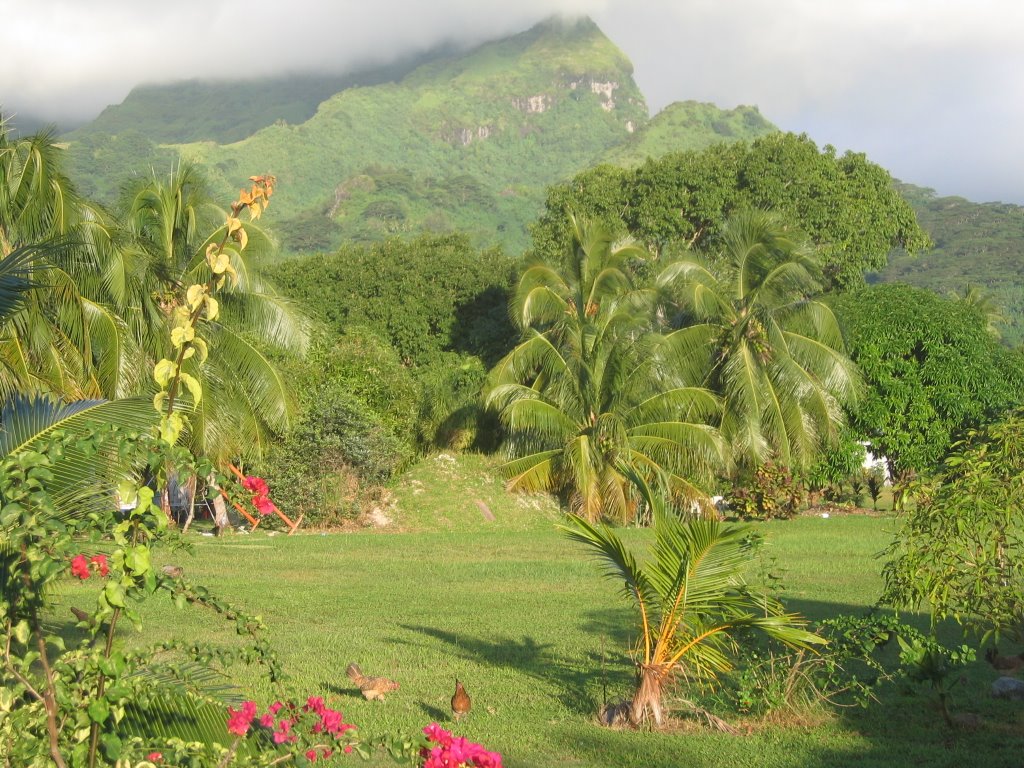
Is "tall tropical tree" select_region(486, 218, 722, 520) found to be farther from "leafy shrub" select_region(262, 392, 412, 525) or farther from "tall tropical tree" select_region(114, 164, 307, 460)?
"tall tropical tree" select_region(114, 164, 307, 460)

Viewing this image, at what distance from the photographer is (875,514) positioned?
25.5m

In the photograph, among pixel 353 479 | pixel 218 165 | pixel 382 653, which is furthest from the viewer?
pixel 218 165

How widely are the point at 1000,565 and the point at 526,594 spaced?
7071mm

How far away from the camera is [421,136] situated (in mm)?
144250

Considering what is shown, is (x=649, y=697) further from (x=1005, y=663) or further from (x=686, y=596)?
(x=1005, y=663)

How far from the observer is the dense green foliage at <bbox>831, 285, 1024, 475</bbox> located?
25297 millimetres

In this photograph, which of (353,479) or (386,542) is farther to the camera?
(353,479)

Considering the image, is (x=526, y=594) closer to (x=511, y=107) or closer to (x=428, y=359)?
(x=428, y=359)

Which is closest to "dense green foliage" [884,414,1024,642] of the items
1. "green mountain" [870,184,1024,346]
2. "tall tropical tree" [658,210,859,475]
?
"tall tropical tree" [658,210,859,475]

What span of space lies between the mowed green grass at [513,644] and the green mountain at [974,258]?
2087 inches

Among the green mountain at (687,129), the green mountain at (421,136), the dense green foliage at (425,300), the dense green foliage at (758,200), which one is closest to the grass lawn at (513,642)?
the dense green foliage at (425,300)

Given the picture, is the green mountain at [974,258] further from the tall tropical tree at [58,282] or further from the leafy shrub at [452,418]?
the tall tropical tree at [58,282]

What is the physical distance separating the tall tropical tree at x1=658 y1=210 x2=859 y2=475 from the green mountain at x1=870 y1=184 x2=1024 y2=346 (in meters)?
43.1

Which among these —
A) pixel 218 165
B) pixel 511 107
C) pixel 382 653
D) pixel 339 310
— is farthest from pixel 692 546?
pixel 511 107
